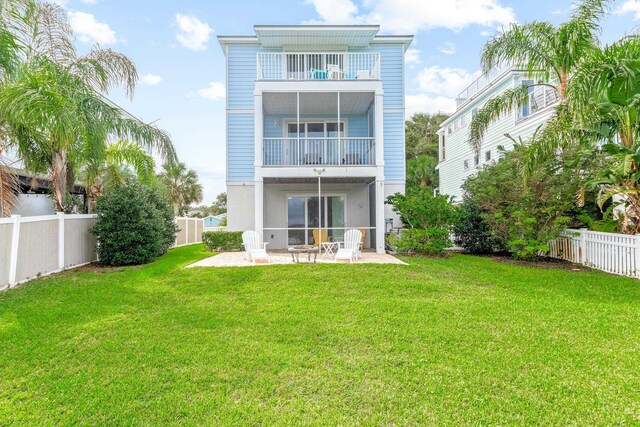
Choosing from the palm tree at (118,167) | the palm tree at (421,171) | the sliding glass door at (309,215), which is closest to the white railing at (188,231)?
the palm tree at (118,167)

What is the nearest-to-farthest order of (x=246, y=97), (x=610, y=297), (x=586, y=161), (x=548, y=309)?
(x=548, y=309), (x=610, y=297), (x=586, y=161), (x=246, y=97)

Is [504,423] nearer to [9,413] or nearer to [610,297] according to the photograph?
[9,413]

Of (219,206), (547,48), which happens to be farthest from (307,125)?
(219,206)

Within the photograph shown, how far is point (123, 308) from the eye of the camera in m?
5.52

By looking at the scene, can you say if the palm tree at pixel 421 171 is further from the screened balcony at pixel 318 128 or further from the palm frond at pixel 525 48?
the palm frond at pixel 525 48

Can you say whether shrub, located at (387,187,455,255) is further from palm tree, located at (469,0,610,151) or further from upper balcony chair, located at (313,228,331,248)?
palm tree, located at (469,0,610,151)

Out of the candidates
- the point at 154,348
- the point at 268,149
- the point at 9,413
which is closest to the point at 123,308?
the point at 154,348

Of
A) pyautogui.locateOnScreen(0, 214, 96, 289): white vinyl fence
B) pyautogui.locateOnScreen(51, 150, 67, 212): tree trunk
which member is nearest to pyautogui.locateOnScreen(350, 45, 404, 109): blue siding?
pyautogui.locateOnScreen(51, 150, 67, 212): tree trunk

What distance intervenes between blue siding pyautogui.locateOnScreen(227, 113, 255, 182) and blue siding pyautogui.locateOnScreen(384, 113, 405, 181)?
567 centimetres

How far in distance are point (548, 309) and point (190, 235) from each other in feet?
60.4

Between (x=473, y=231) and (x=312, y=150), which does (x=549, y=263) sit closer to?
(x=473, y=231)

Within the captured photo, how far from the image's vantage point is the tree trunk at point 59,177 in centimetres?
905

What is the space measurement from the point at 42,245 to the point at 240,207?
709cm

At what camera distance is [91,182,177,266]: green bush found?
957 cm
